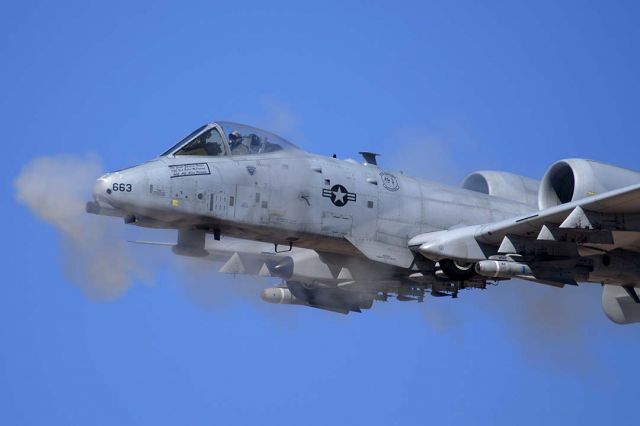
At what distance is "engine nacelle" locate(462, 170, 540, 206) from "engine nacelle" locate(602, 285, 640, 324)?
3.12 metres

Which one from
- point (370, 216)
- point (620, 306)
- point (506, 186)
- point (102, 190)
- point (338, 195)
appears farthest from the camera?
point (620, 306)

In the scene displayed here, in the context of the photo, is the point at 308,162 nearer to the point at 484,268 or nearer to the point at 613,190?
the point at 484,268

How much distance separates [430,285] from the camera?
2352cm

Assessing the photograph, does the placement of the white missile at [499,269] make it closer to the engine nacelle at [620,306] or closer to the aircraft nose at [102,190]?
the engine nacelle at [620,306]

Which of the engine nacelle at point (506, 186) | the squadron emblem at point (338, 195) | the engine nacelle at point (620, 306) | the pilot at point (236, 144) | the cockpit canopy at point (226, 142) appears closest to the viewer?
the cockpit canopy at point (226, 142)

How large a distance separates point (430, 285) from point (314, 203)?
3.65 meters

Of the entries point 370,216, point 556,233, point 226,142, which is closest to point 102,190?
point 226,142

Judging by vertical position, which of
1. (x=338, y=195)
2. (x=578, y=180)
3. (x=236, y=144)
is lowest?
(x=338, y=195)

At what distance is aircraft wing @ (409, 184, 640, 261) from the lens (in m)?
19.8

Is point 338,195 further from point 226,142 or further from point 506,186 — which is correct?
point 506,186

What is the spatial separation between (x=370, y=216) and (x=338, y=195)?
789 millimetres

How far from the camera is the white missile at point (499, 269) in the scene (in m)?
20.5

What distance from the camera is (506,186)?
2505 cm

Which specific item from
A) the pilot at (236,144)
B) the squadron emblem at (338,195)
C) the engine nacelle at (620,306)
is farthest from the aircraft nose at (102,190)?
the engine nacelle at (620,306)
